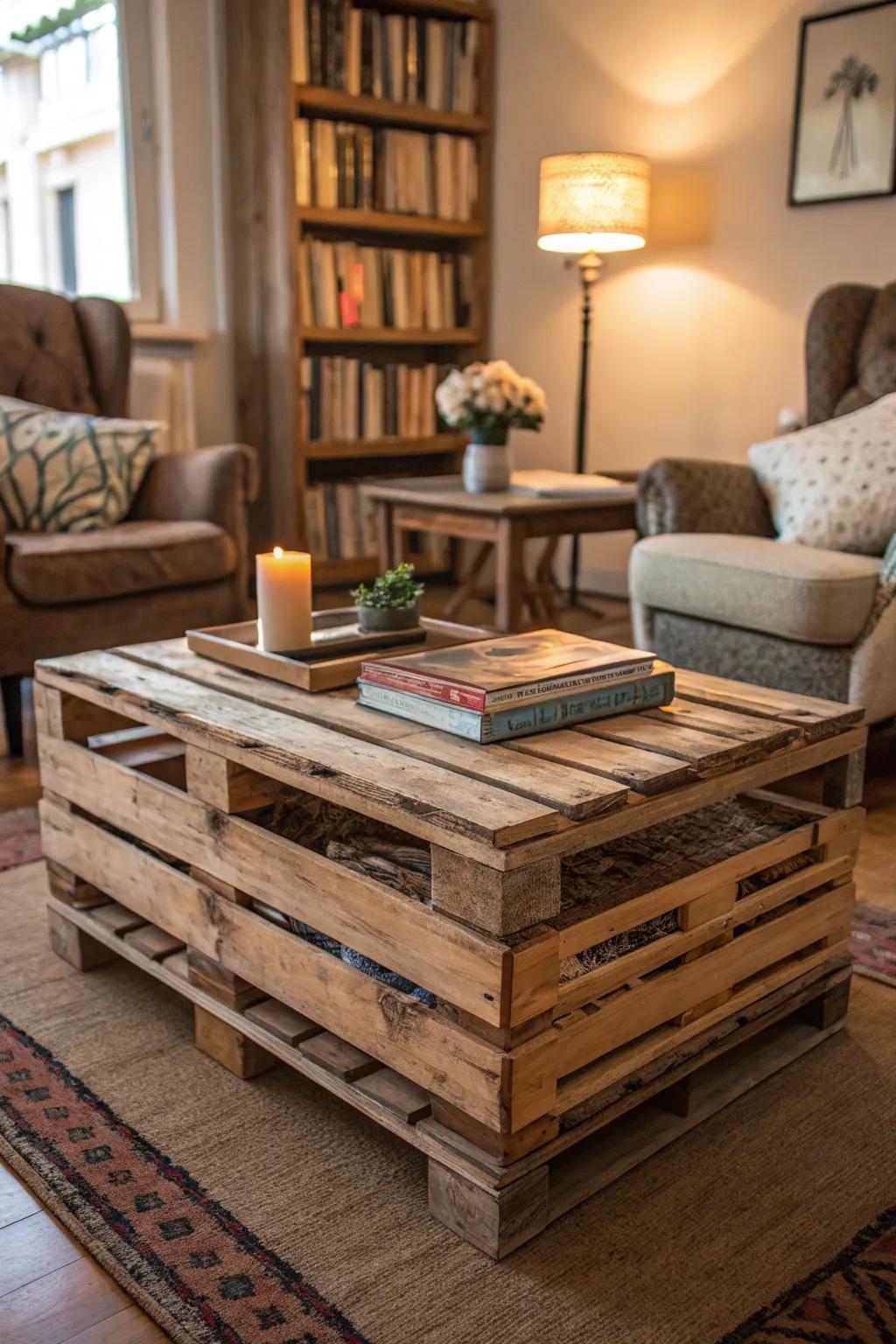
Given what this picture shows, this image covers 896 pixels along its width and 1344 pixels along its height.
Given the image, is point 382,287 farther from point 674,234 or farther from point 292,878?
point 292,878

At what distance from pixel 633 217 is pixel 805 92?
59 cm

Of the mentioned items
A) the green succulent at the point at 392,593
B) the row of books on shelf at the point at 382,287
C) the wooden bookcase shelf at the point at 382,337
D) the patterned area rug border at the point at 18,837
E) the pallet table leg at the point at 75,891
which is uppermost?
the row of books on shelf at the point at 382,287

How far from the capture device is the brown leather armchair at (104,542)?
8.00ft

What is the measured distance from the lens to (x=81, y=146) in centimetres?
385

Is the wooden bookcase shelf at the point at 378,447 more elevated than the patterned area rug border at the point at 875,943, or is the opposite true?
the wooden bookcase shelf at the point at 378,447

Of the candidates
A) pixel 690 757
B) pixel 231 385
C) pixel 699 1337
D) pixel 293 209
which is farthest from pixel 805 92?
pixel 699 1337

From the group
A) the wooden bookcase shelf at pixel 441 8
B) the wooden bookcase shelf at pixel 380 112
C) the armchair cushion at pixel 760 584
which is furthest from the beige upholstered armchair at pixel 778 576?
the wooden bookcase shelf at pixel 441 8

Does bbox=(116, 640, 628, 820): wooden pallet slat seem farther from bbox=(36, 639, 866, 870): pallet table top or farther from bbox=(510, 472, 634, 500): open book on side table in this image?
bbox=(510, 472, 634, 500): open book on side table

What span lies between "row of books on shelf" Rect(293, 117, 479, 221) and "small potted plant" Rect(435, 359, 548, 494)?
116 centimetres

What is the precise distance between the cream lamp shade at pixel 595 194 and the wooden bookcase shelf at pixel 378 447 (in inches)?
37.0

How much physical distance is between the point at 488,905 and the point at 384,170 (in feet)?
11.6

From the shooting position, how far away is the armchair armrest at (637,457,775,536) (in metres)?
2.62

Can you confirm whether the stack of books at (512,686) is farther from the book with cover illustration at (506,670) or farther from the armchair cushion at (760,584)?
the armchair cushion at (760,584)

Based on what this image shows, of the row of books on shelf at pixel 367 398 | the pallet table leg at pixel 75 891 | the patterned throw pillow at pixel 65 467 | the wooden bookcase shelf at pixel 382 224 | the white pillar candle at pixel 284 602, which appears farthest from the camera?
the row of books on shelf at pixel 367 398
